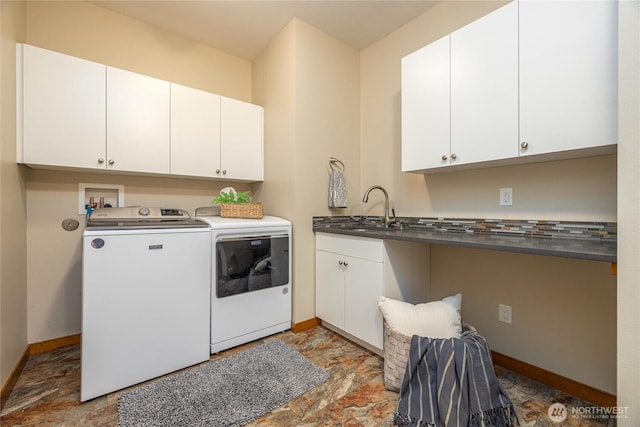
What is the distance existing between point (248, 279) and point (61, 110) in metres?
1.62

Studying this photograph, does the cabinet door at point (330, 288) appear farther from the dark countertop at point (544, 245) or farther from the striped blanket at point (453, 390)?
the striped blanket at point (453, 390)

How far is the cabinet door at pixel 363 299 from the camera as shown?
68.9 inches

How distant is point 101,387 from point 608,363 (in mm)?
2663

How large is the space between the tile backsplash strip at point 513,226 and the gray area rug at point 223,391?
3.60 feet

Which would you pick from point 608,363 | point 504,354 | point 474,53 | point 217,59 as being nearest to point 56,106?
point 217,59

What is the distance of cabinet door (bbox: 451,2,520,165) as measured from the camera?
4.63 feet

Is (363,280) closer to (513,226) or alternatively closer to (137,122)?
(513,226)

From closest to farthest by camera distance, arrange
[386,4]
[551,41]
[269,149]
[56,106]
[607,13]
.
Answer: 1. [607,13]
2. [551,41]
3. [56,106]
4. [386,4]
5. [269,149]

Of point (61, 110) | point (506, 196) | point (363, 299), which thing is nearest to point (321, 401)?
point (363, 299)

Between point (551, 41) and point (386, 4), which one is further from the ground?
point (386, 4)

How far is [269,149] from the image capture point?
2475 mm

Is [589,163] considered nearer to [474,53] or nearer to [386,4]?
[474,53]

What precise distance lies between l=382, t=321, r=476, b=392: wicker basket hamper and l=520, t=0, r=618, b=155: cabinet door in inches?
42.6

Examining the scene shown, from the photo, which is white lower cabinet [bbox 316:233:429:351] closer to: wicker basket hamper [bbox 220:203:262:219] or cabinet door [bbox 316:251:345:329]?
cabinet door [bbox 316:251:345:329]
